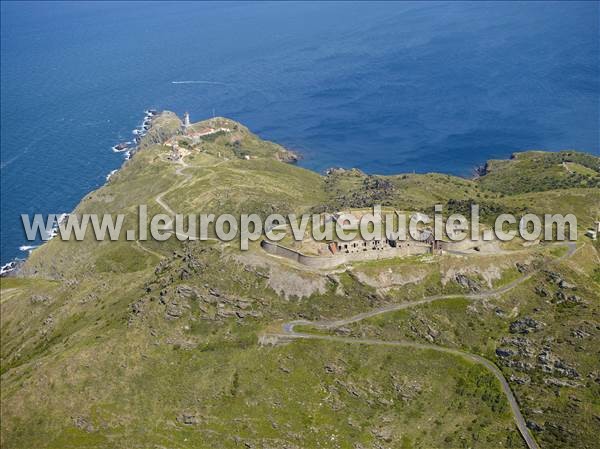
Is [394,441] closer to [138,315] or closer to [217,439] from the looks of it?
[217,439]

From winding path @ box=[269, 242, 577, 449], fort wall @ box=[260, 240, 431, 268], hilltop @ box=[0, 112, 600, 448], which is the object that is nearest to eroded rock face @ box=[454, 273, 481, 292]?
hilltop @ box=[0, 112, 600, 448]

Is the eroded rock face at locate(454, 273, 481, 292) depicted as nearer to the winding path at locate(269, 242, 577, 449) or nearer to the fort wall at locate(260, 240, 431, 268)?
the winding path at locate(269, 242, 577, 449)

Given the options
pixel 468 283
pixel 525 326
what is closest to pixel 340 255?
pixel 468 283

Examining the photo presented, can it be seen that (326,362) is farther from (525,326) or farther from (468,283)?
(525,326)

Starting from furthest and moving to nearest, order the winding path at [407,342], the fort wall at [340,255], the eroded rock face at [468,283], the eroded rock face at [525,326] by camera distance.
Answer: the fort wall at [340,255], the eroded rock face at [468,283], the eroded rock face at [525,326], the winding path at [407,342]

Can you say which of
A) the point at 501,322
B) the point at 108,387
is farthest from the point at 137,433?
the point at 501,322

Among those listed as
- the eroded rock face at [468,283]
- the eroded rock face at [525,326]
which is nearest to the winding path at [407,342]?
the eroded rock face at [468,283]

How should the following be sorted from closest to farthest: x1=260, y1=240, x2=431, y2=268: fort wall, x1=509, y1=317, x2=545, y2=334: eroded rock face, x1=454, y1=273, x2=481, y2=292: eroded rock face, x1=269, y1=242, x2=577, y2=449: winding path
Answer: x1=269, y1=242, x2=577, y2=449: winding path → x1=509, y1=317, x2=545, y2=334: eroded rock face → x1=454, y1=273, x2=481, y2=292: eroded rock face → x1=260, y1=240, x2=431, y2=268: fort wall

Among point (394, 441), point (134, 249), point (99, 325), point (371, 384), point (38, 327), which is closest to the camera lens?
point (394, 441)

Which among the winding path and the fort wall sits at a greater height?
the fort wall

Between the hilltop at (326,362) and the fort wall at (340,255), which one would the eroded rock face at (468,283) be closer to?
the hilltop at (326,362)

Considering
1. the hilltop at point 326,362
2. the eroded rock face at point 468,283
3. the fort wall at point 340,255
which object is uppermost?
the fort wall at point 340,255
